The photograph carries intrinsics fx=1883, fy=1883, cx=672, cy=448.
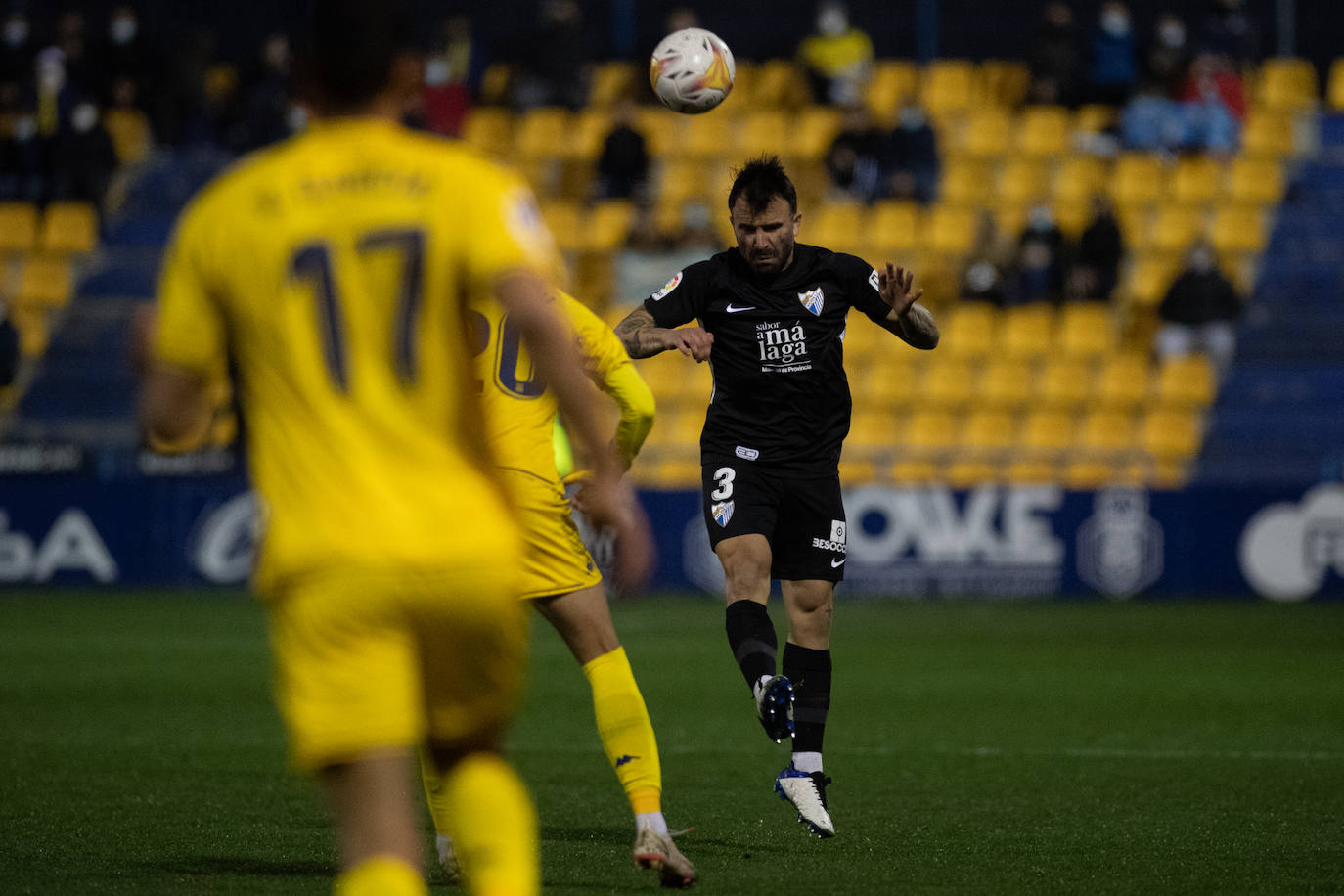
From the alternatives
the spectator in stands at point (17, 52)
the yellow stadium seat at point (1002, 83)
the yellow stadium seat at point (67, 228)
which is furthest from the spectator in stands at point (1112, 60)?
the spectator in stands at point (17, 52)

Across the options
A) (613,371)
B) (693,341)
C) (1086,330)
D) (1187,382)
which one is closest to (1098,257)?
(1086,330)

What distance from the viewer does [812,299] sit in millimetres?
7410

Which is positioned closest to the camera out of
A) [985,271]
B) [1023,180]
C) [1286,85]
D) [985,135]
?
[985,271]

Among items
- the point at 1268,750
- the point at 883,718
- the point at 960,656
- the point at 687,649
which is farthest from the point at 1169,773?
the point at 687,649

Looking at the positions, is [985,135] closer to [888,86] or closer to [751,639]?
[888,86]

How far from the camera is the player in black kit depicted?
7184 millimetres

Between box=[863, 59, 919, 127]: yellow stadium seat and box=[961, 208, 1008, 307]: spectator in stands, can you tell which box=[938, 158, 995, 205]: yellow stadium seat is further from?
box=[961, 208, 1008, 307]: spectator in stands

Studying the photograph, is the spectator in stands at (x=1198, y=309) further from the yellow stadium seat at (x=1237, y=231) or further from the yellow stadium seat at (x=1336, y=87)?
the yellow stadium seat at (x=1336, y=87)

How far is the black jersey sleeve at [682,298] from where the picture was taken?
24.1ft

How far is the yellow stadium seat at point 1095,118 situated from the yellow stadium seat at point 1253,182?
1632mm

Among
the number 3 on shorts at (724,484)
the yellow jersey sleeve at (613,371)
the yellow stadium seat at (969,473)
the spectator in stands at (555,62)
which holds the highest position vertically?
the spectator in stands at (555,62)

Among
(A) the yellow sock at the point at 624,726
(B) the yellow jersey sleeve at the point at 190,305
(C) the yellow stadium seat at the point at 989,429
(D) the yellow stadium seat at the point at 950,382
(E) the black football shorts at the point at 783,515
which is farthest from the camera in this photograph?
(D) the yellow stadium seat at the point at 950,382

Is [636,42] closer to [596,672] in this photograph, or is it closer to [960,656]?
[960,656]

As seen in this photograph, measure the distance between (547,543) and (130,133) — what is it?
21420mm
